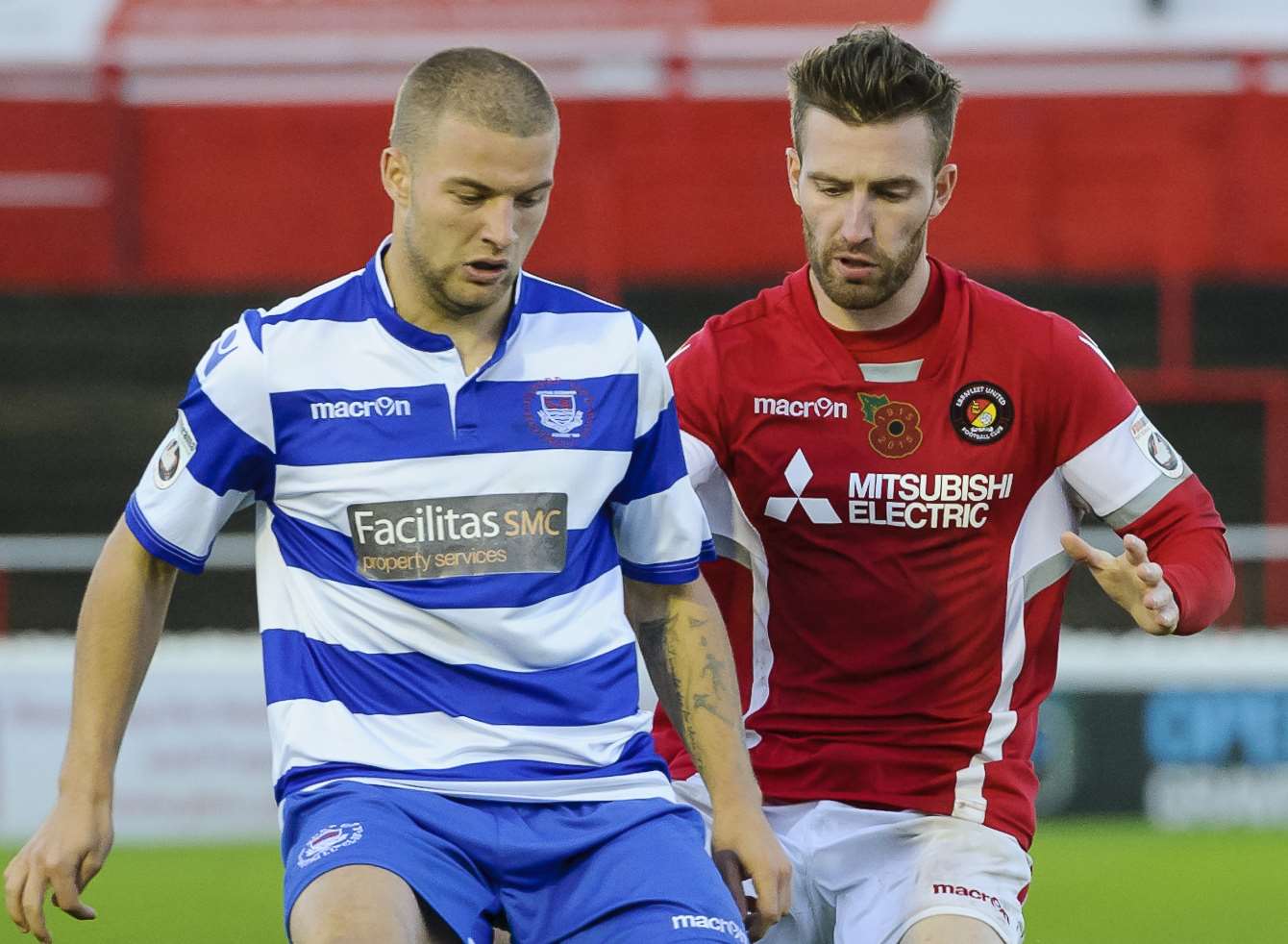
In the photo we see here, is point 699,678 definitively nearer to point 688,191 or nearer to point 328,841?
point 328,841

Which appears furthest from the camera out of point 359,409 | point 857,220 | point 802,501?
point 802,501

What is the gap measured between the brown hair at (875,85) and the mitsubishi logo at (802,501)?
A: 1.75ft

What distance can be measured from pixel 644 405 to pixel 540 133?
1.43ft

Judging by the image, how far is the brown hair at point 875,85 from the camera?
325cm

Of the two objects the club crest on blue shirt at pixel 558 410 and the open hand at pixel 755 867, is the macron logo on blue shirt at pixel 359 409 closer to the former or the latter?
the club crest on blue shirt at pixel 558 410

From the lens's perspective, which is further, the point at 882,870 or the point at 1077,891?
the point at 1077,891

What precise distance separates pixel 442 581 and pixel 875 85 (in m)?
1.10

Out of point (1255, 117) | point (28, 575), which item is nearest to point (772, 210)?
point (1255, 117)

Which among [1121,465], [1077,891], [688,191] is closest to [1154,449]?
[1121,465]

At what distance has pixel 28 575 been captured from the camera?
8.20 metres

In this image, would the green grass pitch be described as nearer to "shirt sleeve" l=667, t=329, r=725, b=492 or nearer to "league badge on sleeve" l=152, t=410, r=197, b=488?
"shirt sleeve" l=667, t=329, r=725, b=492

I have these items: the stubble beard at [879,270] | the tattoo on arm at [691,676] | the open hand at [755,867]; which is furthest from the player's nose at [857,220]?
the open hand at [755,867]

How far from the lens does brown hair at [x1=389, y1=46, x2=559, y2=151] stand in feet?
9.08

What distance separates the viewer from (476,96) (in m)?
2.78
